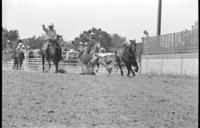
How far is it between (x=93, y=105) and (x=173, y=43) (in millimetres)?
13718

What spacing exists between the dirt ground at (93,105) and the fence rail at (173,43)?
744 cm

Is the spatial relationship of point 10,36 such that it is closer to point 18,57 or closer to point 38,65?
point 18,57

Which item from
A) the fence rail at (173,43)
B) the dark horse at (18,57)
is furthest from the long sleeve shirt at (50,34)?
the fence rail at (173,43)

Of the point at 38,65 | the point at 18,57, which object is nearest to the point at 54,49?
the point at 18,57

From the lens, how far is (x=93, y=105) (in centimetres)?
943

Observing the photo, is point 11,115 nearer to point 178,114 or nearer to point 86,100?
point 86,100

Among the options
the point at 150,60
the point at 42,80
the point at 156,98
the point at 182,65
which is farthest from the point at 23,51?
the point at 156,98

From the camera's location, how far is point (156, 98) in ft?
35.4

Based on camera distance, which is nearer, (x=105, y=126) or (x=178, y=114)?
(x=105, y=126)

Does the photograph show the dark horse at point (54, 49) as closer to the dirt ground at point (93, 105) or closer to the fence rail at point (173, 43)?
the fence rail at point (173, 43)

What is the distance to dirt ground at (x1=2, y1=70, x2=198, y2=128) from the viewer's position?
8.14 m

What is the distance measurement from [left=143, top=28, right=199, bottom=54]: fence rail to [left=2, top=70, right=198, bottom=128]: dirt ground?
7.44 metres

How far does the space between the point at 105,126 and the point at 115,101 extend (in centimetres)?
217

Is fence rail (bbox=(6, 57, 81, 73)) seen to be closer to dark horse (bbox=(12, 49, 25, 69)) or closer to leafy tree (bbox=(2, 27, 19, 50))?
dark horse (bbox=(12, 49, 25, 69))
